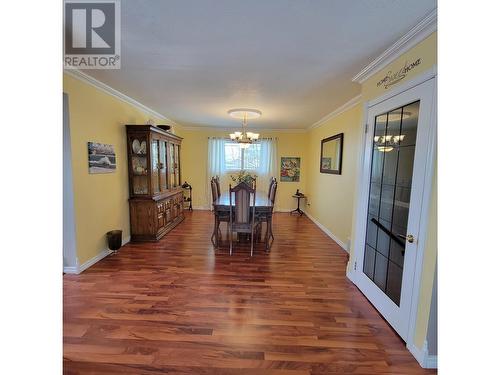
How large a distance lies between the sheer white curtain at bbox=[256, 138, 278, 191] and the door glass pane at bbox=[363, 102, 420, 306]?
435 centimetres

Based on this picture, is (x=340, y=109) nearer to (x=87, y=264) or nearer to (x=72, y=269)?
(x=87, y=264)

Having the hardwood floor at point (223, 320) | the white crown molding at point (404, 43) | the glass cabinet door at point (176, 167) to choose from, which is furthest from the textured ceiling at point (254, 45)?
the hardwood floor at point (223, 320)

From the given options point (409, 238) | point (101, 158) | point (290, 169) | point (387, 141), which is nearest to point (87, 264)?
point (101, 158)

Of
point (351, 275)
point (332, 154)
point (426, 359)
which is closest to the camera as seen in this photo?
point (426, 359)

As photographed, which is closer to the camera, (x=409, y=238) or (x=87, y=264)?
(x=409, y=238)

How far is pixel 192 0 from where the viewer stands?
1.42m

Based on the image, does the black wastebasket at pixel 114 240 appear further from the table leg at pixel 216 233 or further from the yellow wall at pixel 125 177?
the table leg at pixel 216 233

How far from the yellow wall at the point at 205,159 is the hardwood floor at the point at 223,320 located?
3475 mm

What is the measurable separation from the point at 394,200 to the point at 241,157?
199 inches

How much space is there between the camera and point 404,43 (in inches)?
71.2

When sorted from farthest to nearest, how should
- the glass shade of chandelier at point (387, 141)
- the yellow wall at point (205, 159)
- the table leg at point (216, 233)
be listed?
1. the yellow wall at point (205, 159)
2. the table leg at point (216, 233)
3. the glass shade of chandelier at point (387, 141)

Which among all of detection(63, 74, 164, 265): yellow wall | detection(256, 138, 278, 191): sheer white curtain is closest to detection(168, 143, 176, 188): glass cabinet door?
detection(63, 74, 164, 265): yellow wall

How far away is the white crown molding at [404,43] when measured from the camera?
154cm
